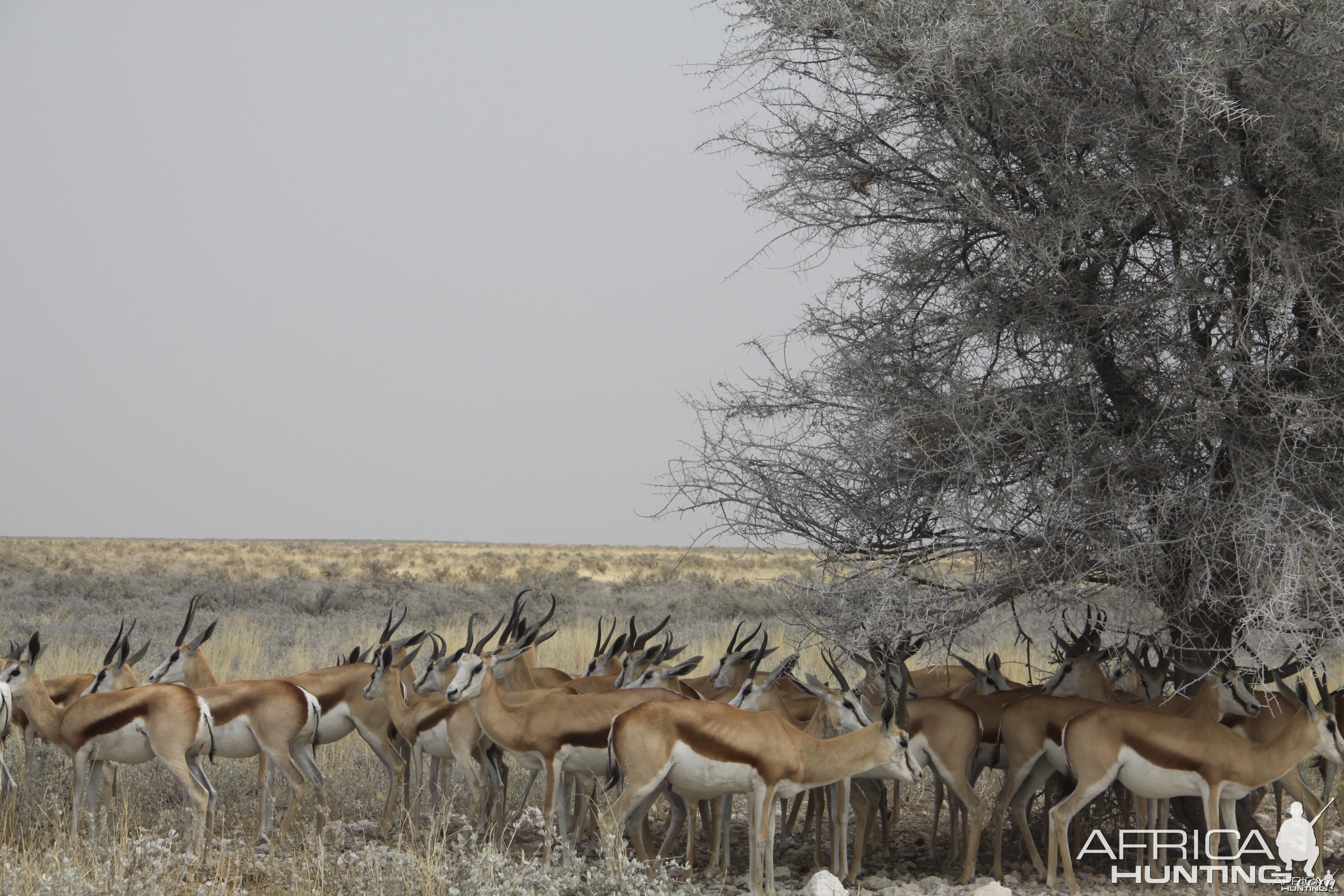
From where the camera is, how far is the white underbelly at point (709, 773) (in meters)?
6.93

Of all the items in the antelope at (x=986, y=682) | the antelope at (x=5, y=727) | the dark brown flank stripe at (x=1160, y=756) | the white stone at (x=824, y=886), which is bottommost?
the white stone at (x=824, y=886)

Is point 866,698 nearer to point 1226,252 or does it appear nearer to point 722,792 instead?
point 722,792

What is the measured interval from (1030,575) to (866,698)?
1.79 metres

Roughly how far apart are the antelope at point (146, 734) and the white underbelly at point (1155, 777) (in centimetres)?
632

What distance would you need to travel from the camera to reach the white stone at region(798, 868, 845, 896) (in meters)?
7.13

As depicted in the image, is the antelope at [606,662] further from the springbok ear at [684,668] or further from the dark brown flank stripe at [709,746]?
the dark brown flank stripe at [709,746]

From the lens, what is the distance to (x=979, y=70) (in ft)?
26.4

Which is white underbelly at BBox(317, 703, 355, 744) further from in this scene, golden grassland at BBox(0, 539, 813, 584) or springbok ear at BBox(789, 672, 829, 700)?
golden grassland at BBox(0, 539, 813, 584)

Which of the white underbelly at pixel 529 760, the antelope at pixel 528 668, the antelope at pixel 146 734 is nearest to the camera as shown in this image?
the white underbelly at pixel 529 760

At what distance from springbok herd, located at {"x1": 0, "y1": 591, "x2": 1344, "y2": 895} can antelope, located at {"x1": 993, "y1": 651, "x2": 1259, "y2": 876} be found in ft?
0.06

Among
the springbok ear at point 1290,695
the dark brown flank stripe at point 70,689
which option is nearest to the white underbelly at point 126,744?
the dark brown flank stripe at point 70,689

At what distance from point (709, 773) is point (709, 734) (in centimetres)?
25

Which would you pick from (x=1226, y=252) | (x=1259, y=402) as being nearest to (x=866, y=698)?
(x=1259, y=402)

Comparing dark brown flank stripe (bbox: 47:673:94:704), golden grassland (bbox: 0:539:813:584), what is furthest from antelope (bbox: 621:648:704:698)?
golden grassland (bbox: 0:539:813:584)
